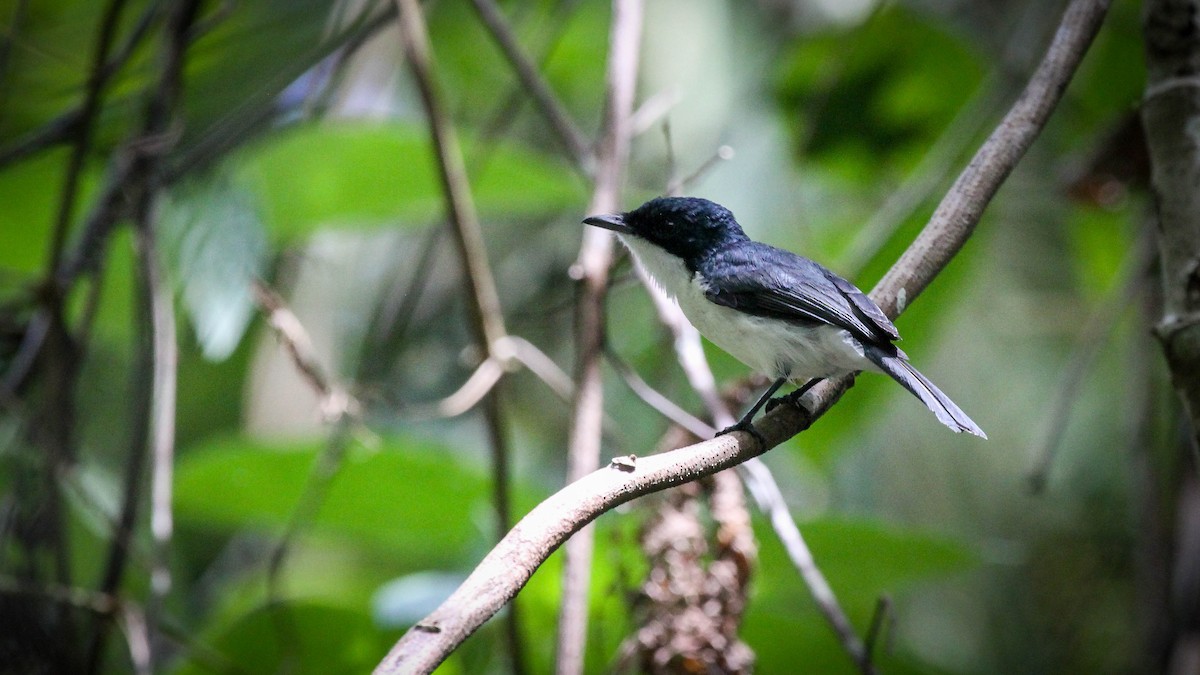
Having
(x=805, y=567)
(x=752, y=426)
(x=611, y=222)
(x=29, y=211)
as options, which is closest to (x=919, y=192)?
(x=611, y=222)

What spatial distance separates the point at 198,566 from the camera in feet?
17.0

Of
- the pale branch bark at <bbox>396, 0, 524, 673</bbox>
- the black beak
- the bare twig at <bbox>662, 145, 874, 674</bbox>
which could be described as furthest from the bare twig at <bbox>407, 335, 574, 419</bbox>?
the black beak

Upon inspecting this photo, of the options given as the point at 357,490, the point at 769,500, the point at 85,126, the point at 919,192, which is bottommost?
the point at 769,500

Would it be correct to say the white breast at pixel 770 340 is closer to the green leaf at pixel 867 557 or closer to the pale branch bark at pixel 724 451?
the pale branch bark at pixel 724 451

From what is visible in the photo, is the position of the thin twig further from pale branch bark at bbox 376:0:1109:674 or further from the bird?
pale branch bark at bbox 376:0:1109:674

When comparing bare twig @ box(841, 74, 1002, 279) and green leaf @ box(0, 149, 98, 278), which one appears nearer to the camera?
bare twig @ box(841, 74, 1002, 279)

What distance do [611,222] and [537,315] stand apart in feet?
1.11

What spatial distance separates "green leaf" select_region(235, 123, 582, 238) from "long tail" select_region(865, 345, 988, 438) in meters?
1.81

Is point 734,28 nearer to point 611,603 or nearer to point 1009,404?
point 1009,404

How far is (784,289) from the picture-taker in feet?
7.97

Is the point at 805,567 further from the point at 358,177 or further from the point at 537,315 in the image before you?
the point at 358,177

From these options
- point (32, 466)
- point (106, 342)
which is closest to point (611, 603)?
point (32, 466)

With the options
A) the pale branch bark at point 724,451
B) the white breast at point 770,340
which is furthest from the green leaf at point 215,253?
the pale branch bark at point 724,451

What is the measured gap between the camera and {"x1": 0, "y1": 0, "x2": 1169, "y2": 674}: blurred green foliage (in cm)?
319
